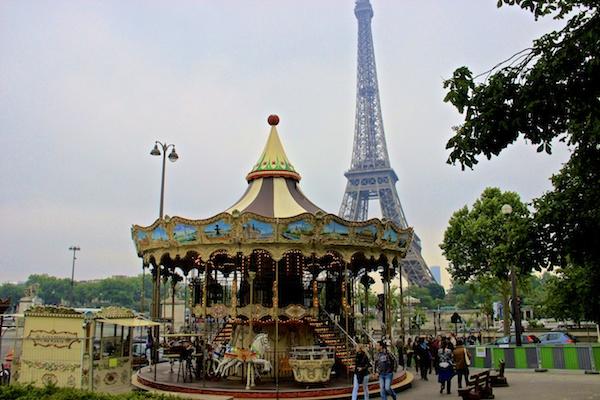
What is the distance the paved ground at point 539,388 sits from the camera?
559 inches

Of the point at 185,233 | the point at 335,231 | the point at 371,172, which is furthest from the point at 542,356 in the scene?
the point at 371,172

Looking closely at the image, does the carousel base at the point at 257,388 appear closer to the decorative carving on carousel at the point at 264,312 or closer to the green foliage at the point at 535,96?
the decorative carving on carousel at the point at 264,312

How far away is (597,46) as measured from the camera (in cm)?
826

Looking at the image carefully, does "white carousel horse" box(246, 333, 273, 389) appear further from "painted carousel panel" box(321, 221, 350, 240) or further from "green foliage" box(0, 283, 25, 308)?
"green foliage" box(0, 283, 25, 308)

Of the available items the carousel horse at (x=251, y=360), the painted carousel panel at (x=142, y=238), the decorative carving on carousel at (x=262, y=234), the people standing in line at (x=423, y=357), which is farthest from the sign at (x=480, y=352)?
the painted carousel panel at (x=142, y=238)

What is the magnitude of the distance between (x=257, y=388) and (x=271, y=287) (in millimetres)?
6319

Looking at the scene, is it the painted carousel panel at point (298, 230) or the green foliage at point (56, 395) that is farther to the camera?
the painted carousel panel at point (298, 230)

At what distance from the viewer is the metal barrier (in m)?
18.9

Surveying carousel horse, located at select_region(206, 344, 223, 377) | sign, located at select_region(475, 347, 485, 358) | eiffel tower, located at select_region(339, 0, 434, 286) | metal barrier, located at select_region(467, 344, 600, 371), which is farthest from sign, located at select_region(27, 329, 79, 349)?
eiffel tower, located at select_region(339, 0, 434, 286)

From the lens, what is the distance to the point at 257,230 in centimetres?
1692

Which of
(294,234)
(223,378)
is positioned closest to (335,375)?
(223,378)

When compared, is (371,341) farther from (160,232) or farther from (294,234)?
(160,232)

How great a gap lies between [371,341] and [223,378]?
529 cm

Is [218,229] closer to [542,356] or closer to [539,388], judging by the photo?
[539,388]
